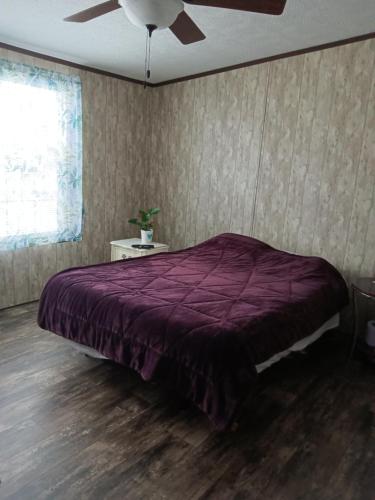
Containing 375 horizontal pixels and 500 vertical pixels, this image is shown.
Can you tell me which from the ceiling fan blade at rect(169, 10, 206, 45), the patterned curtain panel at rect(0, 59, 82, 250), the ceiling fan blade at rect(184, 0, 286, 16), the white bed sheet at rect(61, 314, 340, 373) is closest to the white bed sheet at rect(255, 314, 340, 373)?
the white bed sheet at rect(61, 314, 340, 373)

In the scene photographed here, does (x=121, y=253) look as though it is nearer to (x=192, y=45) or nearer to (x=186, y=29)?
(x=192, y=45)

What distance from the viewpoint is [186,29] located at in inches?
85.3

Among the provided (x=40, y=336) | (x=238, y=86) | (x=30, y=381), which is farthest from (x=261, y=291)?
(x=238, y=86)

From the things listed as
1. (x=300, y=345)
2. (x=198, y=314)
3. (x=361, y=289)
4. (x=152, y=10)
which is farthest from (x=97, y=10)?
(x=361, y=289)

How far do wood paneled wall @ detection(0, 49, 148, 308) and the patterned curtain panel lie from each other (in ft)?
0.44

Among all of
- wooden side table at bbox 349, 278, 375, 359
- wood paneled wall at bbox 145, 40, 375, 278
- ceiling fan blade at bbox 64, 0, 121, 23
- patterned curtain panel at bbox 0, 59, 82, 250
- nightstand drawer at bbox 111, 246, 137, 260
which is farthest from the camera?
nightstand drawer at bbox 111, 246, 137, 260

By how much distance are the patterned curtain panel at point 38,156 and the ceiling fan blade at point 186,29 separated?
177cm

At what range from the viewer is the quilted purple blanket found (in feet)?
5.81

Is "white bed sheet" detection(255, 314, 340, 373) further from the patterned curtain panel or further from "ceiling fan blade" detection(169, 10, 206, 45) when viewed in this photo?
the patterned curtain panel

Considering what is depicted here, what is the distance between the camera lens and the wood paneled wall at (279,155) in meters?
3.02

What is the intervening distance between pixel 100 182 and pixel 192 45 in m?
1.77

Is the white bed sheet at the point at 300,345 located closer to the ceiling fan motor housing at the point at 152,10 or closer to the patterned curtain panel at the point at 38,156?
the ceiling fan motor housing at the point at 152,10

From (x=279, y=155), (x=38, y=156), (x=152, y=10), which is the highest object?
(x=152, y=10)

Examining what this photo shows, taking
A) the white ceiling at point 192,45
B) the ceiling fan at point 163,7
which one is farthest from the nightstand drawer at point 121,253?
the ceiling fan at point 163,7
